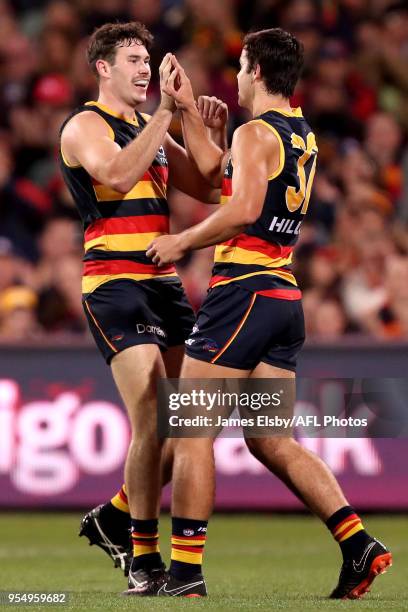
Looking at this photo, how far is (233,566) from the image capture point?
27.6 feet

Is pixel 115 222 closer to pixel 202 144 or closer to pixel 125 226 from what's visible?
pixel 125 226

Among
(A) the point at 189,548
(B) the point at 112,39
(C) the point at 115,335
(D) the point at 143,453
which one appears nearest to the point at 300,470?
(A) the point at 189,548

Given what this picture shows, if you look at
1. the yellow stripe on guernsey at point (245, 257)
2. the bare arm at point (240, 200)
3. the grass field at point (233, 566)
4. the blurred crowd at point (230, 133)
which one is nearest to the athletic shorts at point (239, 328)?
the yellow stripe on guernsey at point (245, 257)

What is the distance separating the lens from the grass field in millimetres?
6191

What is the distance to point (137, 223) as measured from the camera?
22.6 ft

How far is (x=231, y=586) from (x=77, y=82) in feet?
26.7

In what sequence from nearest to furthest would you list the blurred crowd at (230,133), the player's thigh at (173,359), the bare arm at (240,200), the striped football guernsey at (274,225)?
1. the bare arm at (240,200)
2. the striped football guernsey at (274,225)
3. the player's thigh at (173,359)
4. the blurred crowd at (230,133)

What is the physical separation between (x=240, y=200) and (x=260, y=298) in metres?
0.52

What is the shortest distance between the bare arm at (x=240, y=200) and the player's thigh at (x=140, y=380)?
1.90 feet

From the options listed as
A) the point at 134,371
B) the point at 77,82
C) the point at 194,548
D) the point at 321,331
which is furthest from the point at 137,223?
the point at 77,82

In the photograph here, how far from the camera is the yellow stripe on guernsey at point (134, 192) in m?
6.83

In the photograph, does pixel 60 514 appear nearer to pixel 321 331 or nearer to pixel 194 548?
pixel 321 331

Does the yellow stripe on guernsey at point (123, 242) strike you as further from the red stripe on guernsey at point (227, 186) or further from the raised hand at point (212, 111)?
the raised hand at point (212, 111)

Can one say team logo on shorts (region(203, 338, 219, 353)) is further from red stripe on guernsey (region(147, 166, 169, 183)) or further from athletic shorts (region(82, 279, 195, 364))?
red stripe on guernsey (region(147, 166, 169, 183))
